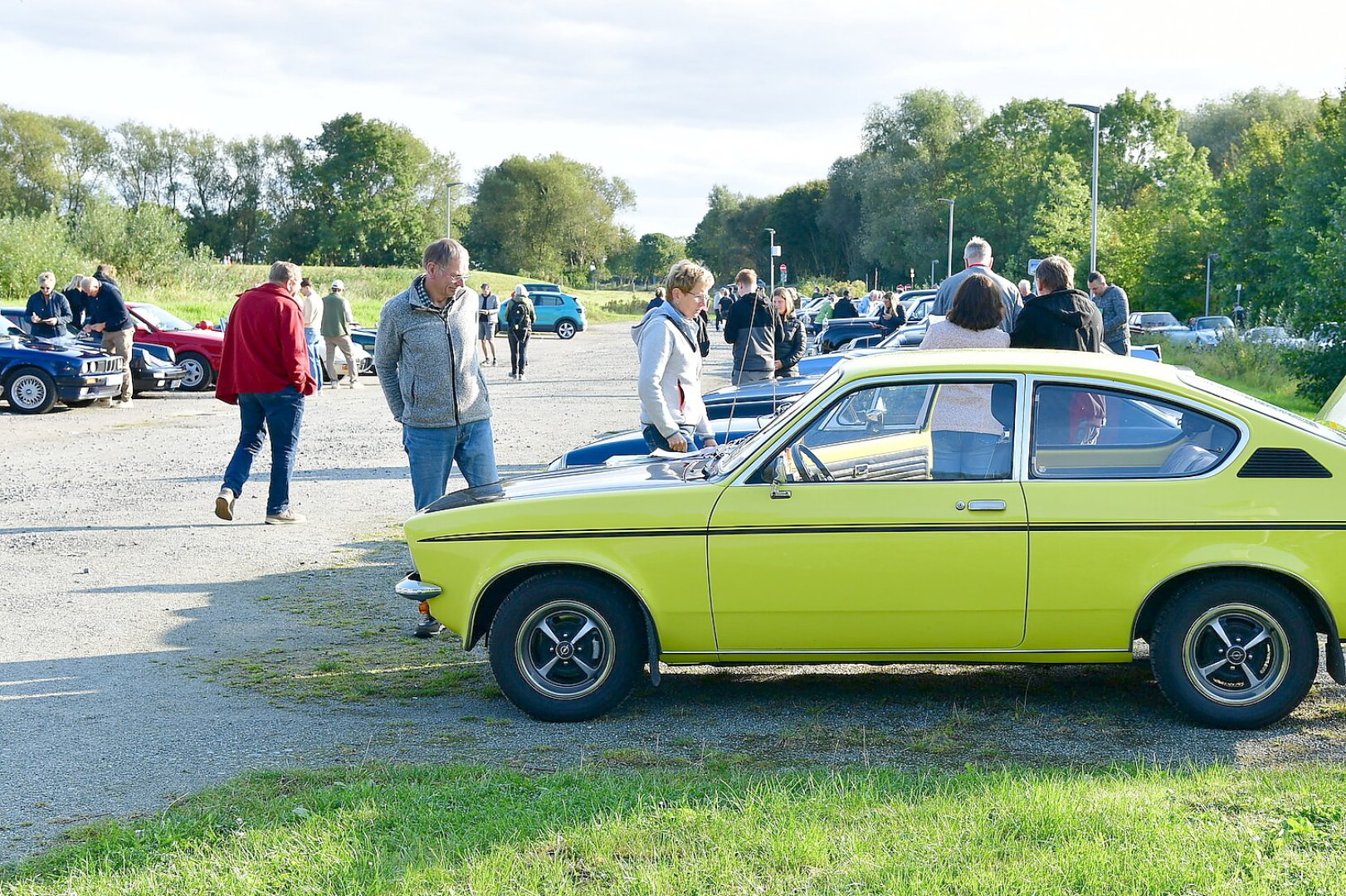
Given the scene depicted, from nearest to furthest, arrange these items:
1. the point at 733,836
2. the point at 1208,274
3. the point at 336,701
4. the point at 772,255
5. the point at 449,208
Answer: the point at 733,836 < the point at 336,701 < the point at 1208,274 < the point at 772,255 < the point at 449,208

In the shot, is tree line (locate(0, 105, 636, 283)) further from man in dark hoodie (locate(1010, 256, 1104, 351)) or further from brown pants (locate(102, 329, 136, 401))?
man in dark hoodie (locate(1010, 256, 1104, 351))

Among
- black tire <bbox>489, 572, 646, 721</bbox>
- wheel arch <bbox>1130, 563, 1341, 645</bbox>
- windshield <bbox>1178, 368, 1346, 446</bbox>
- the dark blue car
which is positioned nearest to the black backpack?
the dark blue car

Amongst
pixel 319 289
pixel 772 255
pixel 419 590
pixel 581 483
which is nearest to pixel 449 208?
pixel 319 289

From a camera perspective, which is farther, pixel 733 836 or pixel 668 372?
pixel 668 372

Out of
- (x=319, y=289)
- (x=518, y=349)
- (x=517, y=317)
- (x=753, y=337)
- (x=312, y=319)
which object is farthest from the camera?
(x=319, y=289)

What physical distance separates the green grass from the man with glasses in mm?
2889

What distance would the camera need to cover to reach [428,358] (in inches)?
299

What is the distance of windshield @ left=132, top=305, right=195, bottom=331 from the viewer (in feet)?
80.2

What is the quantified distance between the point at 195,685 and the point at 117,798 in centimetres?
162

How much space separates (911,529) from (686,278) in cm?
269

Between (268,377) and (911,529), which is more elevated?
(268,377)

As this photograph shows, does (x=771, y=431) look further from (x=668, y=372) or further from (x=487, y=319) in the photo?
(x=487, y=319)

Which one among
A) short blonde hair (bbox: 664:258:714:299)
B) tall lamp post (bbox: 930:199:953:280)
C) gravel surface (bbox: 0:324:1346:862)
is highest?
tall lamp post (bbox: 930:199:953:280)

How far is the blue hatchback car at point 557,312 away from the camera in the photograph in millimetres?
56188
